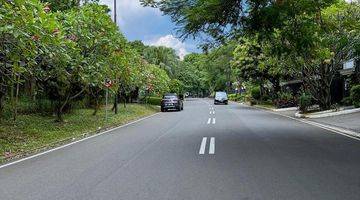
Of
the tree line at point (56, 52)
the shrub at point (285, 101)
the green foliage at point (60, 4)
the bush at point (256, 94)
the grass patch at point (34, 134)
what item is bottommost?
the grass patch at point (34, 134)

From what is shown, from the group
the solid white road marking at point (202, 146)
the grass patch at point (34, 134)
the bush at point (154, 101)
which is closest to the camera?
the solid white road marking at point (202, 146)

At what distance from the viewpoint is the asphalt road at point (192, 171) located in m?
7.34

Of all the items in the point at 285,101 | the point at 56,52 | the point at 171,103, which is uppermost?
the point at 56,52

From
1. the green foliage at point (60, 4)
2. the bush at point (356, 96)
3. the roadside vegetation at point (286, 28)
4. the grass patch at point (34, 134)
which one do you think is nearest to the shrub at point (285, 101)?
the roadside vegetation at point (286, 28)

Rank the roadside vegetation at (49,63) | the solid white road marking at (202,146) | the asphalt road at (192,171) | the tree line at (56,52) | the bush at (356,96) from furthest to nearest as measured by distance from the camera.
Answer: the bush at (356,96) → the solid white road marking at (202,146) → the roadside vegetation at (49,63) → the tree line at (56,52) → the asphalt road at (192,171)

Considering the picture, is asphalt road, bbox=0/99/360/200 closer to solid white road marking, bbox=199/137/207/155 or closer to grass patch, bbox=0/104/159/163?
solid white road marking, bbox=199/137/207/155

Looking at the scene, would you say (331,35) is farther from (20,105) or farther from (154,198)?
(154,198)

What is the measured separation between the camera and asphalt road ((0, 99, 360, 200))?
7.34m

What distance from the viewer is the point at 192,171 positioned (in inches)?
369

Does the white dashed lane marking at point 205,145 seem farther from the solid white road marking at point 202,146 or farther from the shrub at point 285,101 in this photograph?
the shrub at point 285,101

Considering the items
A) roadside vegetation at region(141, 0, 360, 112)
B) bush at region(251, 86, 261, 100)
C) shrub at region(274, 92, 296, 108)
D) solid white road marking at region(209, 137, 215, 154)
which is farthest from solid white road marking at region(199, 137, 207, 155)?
bush at region(251, 86, 261, 100)

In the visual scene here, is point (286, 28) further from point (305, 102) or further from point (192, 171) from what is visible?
point (305, 102)

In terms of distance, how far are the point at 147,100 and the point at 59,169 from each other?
146 ft

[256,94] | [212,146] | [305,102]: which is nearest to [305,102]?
[305,102]
